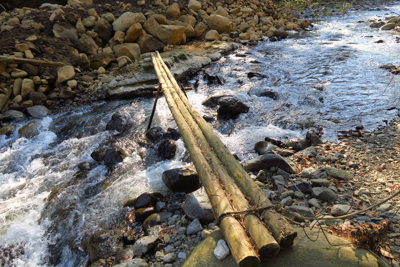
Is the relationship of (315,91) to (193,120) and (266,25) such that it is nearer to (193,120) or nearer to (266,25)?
(193,120)

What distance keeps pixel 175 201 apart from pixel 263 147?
198cm

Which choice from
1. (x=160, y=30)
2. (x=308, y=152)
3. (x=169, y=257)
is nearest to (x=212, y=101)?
(x=308, y=152)

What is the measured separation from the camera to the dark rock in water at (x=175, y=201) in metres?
3.36

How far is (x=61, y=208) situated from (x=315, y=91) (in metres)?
6.80

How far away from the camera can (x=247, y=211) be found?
6.56 feet

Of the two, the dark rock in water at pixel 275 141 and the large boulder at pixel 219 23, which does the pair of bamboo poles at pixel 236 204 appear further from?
the large boulder at pixel 219 23

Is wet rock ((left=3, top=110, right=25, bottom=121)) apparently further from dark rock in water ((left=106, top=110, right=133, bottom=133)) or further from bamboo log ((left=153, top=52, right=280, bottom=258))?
bamboo log ((left=153, top=52, right=280, bottom=258))

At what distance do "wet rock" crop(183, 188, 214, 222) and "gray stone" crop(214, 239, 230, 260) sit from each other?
941 millimetres

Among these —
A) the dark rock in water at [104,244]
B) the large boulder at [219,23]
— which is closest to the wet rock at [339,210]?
the dark rock in water at [104,244]

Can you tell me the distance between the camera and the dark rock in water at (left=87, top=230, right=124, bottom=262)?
111 inches

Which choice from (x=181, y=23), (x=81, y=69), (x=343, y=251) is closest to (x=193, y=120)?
(x=343, y=251)

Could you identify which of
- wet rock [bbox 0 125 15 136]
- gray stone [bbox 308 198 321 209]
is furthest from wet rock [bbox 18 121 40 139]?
gray stone [bbox 308 198 321 209]

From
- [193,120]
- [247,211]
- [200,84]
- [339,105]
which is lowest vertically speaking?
[200,84]

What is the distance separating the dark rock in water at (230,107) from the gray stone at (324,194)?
3416 mm
